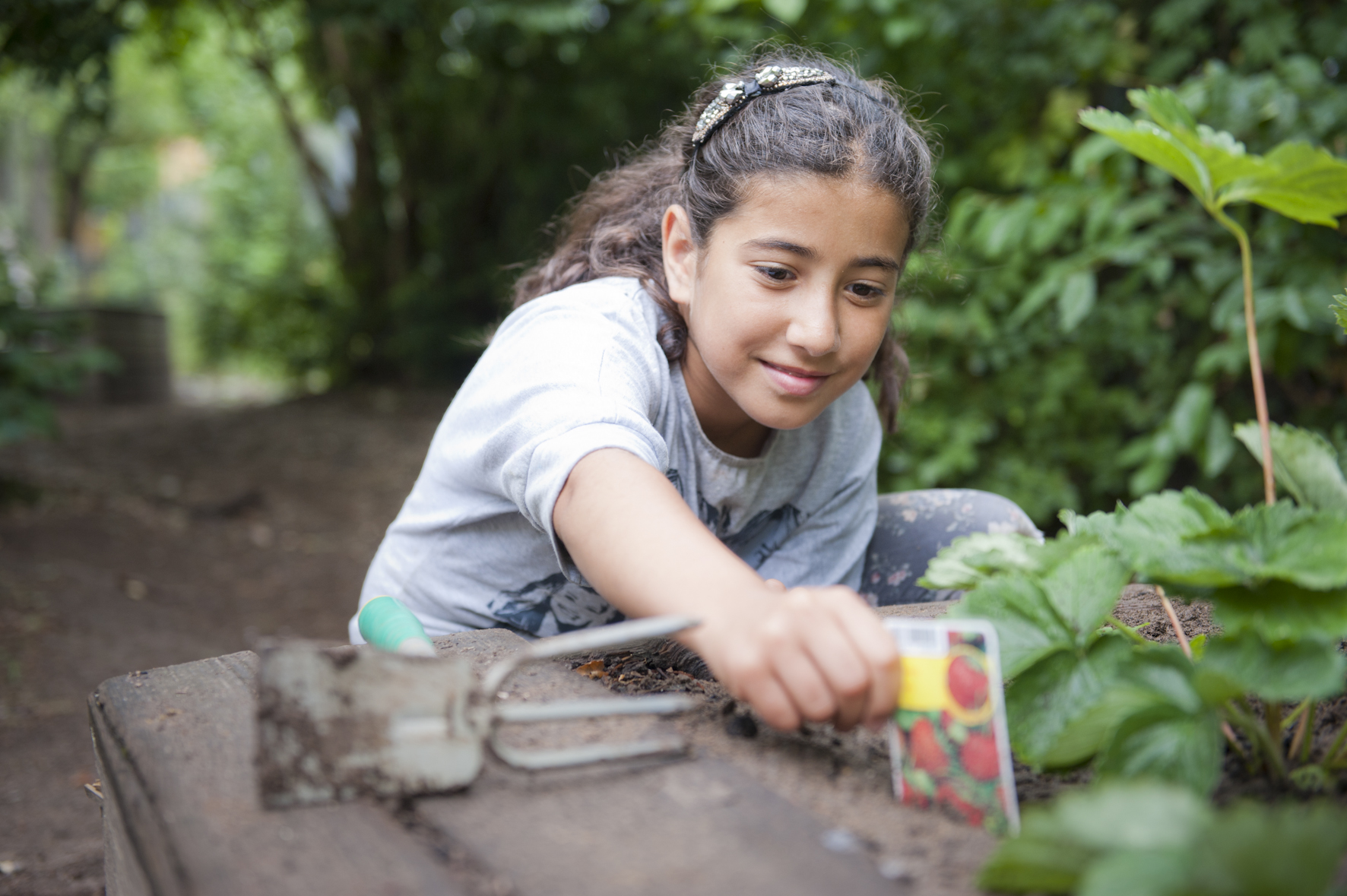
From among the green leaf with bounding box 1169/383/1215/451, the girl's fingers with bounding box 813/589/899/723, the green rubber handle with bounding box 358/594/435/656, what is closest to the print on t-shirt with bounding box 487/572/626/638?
the green rubber handle with bounding box 358/594/435/656

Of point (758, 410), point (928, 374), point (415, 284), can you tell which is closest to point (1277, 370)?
point (928, 374)

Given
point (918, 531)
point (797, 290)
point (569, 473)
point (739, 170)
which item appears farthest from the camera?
point (918, 531)

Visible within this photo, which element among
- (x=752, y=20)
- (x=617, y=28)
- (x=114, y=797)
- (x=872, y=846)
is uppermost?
(x=617, y=28)

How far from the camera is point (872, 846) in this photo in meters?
0.60

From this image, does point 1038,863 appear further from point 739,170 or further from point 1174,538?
point 739,170

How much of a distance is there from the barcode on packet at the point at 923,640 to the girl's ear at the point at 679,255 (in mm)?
760

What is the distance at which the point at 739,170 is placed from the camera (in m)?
1.26

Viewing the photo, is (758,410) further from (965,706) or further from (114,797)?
(114,797)

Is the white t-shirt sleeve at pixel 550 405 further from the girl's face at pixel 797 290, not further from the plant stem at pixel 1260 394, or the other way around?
the plant stem at pixel 1260 394

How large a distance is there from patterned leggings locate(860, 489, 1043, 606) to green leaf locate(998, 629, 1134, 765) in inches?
33.1

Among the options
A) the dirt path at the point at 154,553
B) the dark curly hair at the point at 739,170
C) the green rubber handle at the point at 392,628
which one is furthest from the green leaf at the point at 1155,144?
the dirt path at the point at 154,553

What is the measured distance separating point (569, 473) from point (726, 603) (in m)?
0.25

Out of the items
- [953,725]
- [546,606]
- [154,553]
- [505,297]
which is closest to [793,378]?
[546,606]

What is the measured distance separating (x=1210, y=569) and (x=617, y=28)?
15.7 feet
